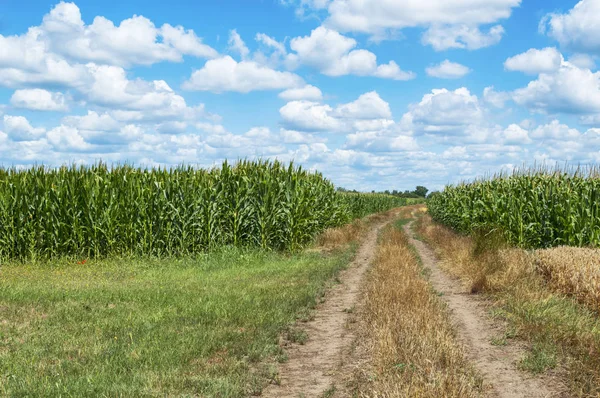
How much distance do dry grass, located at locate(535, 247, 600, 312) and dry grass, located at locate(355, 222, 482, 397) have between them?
314 cm

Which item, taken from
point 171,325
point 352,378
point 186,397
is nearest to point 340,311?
point 171,325

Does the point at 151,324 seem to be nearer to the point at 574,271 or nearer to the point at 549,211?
the point at 574,271

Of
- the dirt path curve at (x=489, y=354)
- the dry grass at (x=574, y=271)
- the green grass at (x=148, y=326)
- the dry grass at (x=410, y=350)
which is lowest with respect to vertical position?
the green grass at (x=148, y=326)

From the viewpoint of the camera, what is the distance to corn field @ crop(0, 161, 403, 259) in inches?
761

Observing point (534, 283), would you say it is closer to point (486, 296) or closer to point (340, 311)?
point (486, 296)

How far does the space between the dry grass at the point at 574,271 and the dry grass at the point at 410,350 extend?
3142mm

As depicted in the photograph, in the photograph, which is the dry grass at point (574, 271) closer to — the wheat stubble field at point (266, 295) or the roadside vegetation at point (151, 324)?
the wheat stubble field at point (266, 295)

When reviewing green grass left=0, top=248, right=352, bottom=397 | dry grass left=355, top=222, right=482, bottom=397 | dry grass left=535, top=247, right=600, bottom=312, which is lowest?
green grass left=0, top=248, right=352, bottom=397

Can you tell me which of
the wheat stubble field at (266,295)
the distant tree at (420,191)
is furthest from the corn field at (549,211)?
the distant tree at (420,191)

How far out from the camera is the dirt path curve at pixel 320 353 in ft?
22.6

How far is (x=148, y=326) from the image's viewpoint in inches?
383

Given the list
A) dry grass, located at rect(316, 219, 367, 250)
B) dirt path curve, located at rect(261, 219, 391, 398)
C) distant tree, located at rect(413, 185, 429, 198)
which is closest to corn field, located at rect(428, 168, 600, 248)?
dry grass, located at rect(316, 219, 367, 250)

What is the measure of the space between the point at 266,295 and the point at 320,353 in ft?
13.9

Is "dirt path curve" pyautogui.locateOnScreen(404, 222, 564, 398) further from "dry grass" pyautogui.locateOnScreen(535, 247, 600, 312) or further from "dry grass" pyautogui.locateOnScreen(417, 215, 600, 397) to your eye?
"dry grass" pyautogui.locateOnScreen(535, 247, 600, 312)
